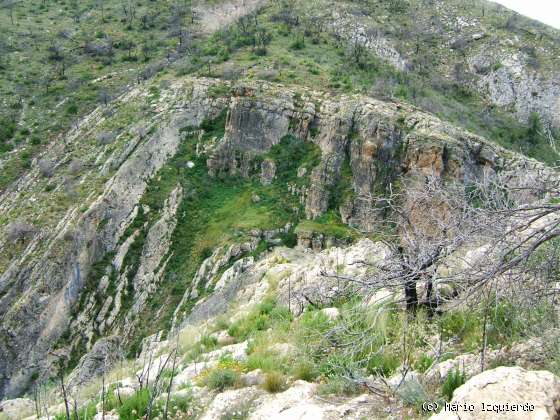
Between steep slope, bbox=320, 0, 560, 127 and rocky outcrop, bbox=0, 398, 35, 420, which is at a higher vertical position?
steep slope, bbox=320, 0, 560, 127

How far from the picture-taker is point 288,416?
3.86 metres

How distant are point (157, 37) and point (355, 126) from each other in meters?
27.8

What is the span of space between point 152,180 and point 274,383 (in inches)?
741

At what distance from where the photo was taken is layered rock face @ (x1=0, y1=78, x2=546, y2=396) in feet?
59.0

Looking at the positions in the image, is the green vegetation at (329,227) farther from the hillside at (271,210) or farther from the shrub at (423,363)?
the shrub at (423,363)

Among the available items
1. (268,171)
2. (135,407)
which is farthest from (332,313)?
(268,171)

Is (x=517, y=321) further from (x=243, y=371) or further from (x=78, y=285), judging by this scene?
(x=78, y=285)

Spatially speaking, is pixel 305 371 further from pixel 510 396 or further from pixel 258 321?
pixel 258 321

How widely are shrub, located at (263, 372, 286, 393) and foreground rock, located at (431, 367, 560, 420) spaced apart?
1968 millimetres

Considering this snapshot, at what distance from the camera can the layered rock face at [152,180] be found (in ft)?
59.0

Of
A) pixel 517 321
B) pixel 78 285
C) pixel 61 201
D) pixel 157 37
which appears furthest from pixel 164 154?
pixel 157 37

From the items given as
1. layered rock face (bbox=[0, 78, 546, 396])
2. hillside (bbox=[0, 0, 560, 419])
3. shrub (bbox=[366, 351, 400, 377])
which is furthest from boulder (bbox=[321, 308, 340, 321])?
layered rock face (bbox=[0, 78, 546, 396])

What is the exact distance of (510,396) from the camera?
8.97 feet

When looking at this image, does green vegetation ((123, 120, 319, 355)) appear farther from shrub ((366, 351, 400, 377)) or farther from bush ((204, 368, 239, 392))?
shrub ((366, 351, 400, 377))
